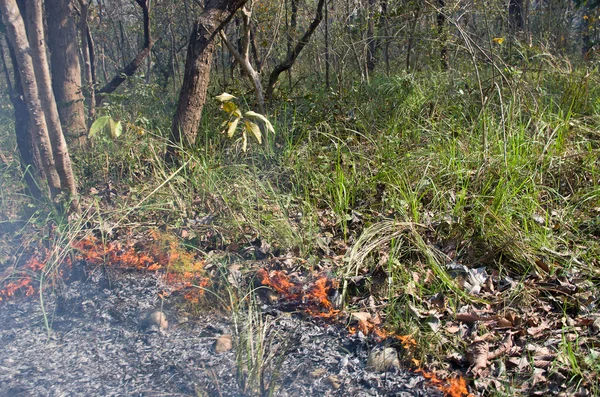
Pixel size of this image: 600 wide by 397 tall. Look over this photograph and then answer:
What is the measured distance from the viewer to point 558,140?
3609 millimetres

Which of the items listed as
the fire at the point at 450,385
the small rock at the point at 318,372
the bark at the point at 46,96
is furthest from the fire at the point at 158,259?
the fire at the point at 450,385

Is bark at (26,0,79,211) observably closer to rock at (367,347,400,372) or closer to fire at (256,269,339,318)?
fire at (256,269,339,318)

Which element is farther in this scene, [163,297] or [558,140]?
[558,140]

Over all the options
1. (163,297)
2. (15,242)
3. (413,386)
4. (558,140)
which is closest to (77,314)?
(163,297)

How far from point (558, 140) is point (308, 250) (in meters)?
1.93

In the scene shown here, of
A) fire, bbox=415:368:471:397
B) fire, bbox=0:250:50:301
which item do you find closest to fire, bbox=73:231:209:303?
fire, bbox=0:250:50:301

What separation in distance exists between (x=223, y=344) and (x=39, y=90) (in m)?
2.05

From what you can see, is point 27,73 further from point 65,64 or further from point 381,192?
point 381,192

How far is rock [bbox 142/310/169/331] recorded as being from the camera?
2625 mm

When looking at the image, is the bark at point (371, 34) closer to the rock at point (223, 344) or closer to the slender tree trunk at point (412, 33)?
the slender tree trunk at point (412, 33)

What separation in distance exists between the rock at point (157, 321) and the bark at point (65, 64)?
109 inches

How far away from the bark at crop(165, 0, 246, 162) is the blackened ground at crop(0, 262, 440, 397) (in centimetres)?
165

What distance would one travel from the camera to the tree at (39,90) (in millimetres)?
3168

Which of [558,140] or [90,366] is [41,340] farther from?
[558,140]
